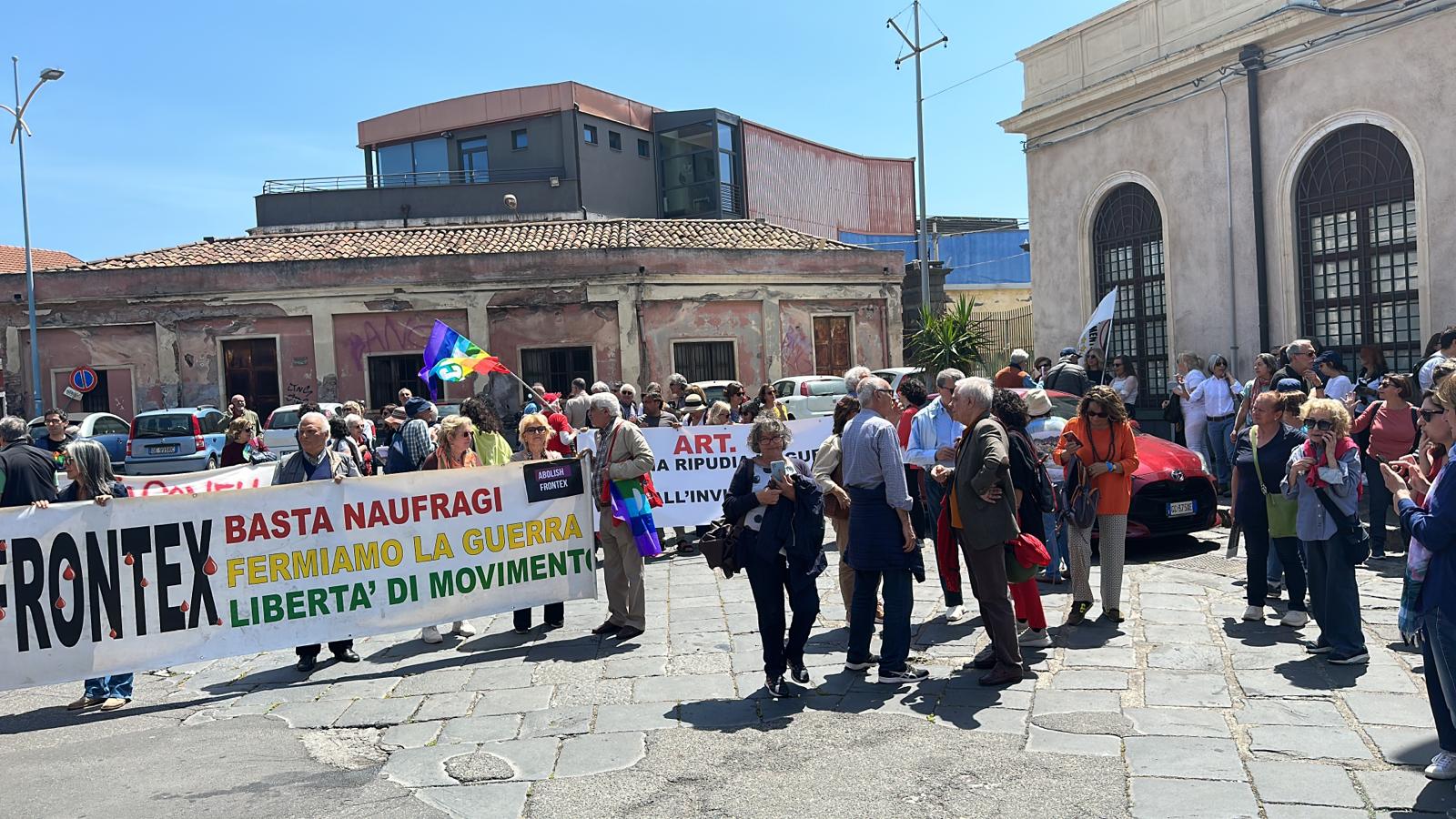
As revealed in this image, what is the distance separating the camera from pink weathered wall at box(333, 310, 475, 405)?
26.7 meters

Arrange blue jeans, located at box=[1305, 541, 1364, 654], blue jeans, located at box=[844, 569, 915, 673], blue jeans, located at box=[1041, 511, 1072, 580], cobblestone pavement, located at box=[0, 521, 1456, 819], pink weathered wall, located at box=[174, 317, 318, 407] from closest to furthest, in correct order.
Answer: cobblestone pavement, located at box=[0, 521, 1456, 819], blue jeans, located at box=[1305, 541, 1364, 654], blue jeans, located at box=[844, 569, 915, 673], blue jeans, located at box=[1041, 511, 1072, 580], pink weathered wall, located at box=[174, 317, 318, 407]

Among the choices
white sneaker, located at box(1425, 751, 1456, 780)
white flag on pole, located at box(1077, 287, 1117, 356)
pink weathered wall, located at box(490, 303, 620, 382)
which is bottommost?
white sneaker, located at box(1425, 751, 1456, 780)

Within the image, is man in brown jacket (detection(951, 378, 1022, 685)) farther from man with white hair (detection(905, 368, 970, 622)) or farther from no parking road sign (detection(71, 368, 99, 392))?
no parking road sign (detection(71, 368, 99, 392))

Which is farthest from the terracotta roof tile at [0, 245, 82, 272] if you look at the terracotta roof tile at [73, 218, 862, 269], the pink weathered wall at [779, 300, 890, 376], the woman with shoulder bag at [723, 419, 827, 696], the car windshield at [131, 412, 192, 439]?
the woman with shoulder bag at [723, 419, 827, 696]

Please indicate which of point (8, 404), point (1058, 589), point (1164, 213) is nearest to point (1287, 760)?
point (1058, 589)

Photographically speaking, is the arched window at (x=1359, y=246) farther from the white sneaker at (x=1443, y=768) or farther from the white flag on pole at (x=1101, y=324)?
the white sneaker at (x=1443, y=768)

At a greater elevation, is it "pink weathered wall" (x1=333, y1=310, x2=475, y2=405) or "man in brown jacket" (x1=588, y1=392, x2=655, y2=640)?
"pink weathered wall" (x1=333, y1=310, x2=475, y2=405)

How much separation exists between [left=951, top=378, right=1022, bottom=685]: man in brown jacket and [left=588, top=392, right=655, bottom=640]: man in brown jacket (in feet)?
7.47

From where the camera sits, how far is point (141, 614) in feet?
21.5

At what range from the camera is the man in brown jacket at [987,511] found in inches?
229

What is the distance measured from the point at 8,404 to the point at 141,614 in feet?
81.8

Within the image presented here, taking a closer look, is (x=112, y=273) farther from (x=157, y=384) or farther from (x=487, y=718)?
(x=487, y=718)

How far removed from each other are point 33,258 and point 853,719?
51611 mm

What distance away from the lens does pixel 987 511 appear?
588cm
